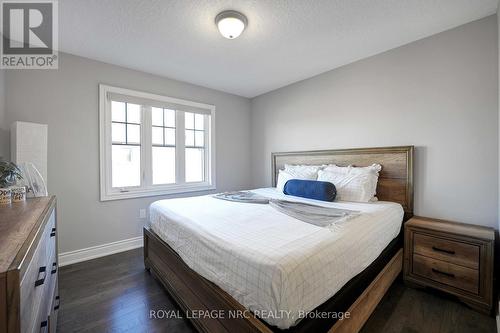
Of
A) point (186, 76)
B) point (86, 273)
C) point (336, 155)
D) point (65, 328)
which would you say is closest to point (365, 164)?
point (336, 155)

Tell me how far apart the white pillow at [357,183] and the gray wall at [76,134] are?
268 cm

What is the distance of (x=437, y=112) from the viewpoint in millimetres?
2240

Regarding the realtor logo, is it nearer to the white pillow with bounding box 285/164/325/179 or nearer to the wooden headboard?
the white pillow with bounding box 285/164/325/179

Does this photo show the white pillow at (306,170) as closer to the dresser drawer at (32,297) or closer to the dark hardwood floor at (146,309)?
the dark hardwood floor at (146,309)

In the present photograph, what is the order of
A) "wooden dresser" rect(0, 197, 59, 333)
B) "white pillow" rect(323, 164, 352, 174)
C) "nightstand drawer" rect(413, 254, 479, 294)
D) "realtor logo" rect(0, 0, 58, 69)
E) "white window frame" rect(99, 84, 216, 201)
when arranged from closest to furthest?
"wooden dresser" rect(0, 197, 59, 333)
"nightstand drawer" rect(413, 254, 479, 294)
"realtor logo" rect(0, 0, 58, 69)
"white pillow" rect(323, 164, 352, 174)
"white window frame" rect(99, 84, 216, 201)

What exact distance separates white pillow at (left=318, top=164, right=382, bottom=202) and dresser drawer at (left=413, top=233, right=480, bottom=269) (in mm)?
589

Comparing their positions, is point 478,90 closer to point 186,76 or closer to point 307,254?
point 307,254

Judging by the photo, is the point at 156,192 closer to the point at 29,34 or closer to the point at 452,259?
the point at 29,34

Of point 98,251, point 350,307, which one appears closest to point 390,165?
point 350,307

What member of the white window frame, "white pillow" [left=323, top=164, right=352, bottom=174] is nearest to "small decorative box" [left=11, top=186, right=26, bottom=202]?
the white window frame

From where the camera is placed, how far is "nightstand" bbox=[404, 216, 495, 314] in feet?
5.61

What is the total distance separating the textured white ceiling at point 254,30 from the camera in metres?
1.82

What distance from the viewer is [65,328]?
158 cm

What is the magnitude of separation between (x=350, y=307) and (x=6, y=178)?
8.39ft
